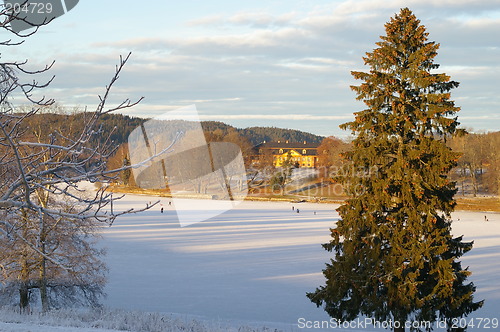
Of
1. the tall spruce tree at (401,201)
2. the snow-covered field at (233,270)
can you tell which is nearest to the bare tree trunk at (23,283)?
the snow-covered field at (233,270)

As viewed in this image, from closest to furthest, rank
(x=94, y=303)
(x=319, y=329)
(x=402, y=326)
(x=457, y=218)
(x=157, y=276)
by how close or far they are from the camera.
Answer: (x=402, y=326), (x=319, y=329), (x=94, y=303), (x=157, y=276), (x=457, y=218)

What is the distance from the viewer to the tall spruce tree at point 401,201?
44.9 ft

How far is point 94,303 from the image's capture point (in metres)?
17.3

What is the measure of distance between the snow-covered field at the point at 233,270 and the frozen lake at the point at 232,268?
39mm

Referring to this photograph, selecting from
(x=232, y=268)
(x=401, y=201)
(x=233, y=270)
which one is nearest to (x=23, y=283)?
(x=233, y=270)

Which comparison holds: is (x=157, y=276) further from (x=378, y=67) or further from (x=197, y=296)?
(x=378, y=67)

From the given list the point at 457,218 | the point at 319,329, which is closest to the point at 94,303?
the point at 319,329

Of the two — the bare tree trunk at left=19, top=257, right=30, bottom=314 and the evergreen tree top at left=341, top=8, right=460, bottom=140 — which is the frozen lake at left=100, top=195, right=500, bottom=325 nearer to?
the bare tree trunk at left=19, top=257, right=30, bottom=314

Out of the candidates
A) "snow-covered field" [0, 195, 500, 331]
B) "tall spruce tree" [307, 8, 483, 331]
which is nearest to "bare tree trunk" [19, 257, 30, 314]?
"snow-covered field" [0, 195, 500, 331]

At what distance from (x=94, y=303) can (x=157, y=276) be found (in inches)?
221

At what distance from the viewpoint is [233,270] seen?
23984mm

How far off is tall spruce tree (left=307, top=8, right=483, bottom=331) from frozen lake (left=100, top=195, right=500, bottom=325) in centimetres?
383

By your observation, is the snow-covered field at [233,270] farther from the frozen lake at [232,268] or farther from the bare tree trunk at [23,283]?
the bare tree trunk at [23,283]

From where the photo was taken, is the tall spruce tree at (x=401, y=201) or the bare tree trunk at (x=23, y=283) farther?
the bare tree trunk at (x=23, y=283)
